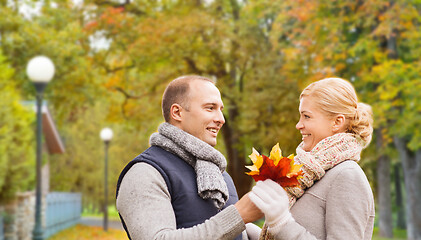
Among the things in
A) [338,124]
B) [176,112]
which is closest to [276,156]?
[338,124]

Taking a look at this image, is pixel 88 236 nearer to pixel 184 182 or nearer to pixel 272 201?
pixel 184 182

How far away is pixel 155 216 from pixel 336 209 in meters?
0.93

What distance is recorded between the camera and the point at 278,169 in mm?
2859

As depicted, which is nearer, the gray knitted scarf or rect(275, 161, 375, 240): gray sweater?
rect(275, 161, 375, 240): gray sweater

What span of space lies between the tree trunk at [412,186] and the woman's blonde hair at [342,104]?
16.3m

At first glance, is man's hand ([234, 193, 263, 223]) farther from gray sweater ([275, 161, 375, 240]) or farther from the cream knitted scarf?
the cream knitted scarf

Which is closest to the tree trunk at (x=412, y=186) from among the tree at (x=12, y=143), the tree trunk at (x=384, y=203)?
the tree trunk at (x=384, y=203)

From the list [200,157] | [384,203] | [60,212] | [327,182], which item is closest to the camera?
[327,182]

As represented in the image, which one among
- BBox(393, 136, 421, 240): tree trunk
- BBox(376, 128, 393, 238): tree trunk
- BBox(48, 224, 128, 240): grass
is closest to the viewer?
BBox(393, 136, 421, 240): tree trunk

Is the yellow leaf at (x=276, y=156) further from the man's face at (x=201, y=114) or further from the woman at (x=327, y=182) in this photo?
the man's face at (x=201, y=114)

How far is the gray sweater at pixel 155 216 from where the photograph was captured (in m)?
2.84

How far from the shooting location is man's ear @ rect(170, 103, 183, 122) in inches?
134

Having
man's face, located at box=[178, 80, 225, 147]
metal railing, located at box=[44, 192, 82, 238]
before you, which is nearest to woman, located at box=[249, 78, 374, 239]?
man's face, located at box=[178, 80, 225, 147]

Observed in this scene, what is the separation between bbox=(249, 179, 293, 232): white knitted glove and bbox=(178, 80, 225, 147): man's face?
A: 0.62 m
